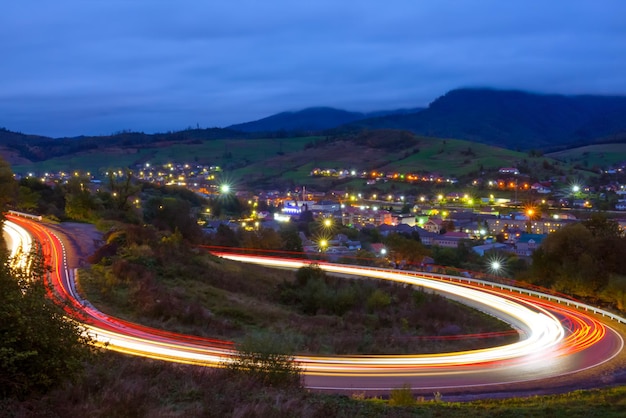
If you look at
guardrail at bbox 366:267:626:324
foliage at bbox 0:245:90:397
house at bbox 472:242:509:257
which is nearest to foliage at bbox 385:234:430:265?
guardrail at bbox 366:267:626:324

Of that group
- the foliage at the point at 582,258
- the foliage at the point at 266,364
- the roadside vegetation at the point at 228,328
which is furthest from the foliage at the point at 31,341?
the foliage at the point at 582,258

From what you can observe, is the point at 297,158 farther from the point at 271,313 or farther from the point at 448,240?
the point at 271,313

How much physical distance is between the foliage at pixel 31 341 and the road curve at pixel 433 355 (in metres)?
1.53

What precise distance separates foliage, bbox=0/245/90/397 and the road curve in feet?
5.03

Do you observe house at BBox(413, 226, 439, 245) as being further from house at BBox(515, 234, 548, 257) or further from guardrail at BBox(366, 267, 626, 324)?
guardrail at BBox(366, 267, 626, 324)

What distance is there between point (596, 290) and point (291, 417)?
26543mm

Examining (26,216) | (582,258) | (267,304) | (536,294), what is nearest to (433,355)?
(267,304)

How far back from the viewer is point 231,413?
8.07 m

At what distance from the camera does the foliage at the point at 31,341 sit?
6641 millimetres

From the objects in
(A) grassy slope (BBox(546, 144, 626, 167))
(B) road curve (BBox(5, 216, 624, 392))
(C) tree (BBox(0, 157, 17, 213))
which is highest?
(A) grassy slope (BBox(546, 144, 626, 167))

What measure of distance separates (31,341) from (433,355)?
1274cm

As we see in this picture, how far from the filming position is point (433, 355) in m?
17.2

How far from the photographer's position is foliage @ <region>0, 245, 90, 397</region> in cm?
664

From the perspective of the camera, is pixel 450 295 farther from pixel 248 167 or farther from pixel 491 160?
pixel 248 167
